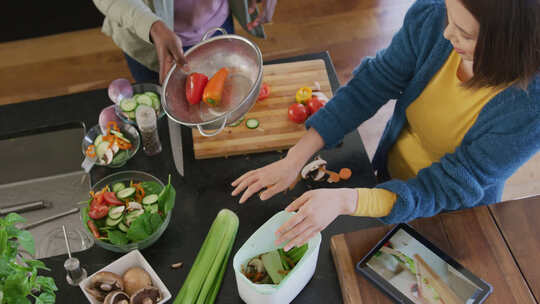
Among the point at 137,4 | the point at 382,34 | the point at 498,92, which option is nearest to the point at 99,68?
the point at 137,4

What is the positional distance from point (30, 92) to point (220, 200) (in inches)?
82.0

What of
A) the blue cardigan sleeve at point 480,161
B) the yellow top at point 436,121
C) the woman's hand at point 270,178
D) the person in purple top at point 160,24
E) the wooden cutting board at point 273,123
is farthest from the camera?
the wooden cutting board at point 273,123

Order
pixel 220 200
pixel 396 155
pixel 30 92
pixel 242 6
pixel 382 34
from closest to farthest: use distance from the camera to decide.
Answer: pixel 220 200 → pixel 396 155 → pixel 242 6 → pixel 30 92 → pixel 382 34

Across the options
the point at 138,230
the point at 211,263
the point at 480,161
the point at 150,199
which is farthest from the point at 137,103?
the point at 480,161

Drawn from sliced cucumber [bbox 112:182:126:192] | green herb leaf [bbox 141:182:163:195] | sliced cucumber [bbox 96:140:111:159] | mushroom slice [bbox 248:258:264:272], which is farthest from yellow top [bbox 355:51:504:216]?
sliced cucumber [bbox 96:140:111:159]

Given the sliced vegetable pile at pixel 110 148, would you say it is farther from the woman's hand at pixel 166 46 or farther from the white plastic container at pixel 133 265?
the white plastic container at pixel 133 265

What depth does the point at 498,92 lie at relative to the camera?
44.8 inches

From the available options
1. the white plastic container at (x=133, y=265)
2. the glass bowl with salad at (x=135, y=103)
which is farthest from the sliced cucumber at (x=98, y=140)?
the white plastic container at (x=133, y=265)

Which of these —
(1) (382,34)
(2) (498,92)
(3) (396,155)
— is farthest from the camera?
(1) (382,34)

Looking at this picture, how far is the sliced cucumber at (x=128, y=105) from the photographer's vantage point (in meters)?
1.54

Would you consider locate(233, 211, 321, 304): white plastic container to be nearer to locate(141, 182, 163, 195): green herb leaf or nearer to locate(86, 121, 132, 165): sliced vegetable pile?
locate(141, 182, 163, 195): green herb leaf

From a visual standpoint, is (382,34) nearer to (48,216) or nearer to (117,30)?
(117,30)

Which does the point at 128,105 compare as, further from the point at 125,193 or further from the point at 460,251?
the point at 460,251

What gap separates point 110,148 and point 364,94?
0.83 m
